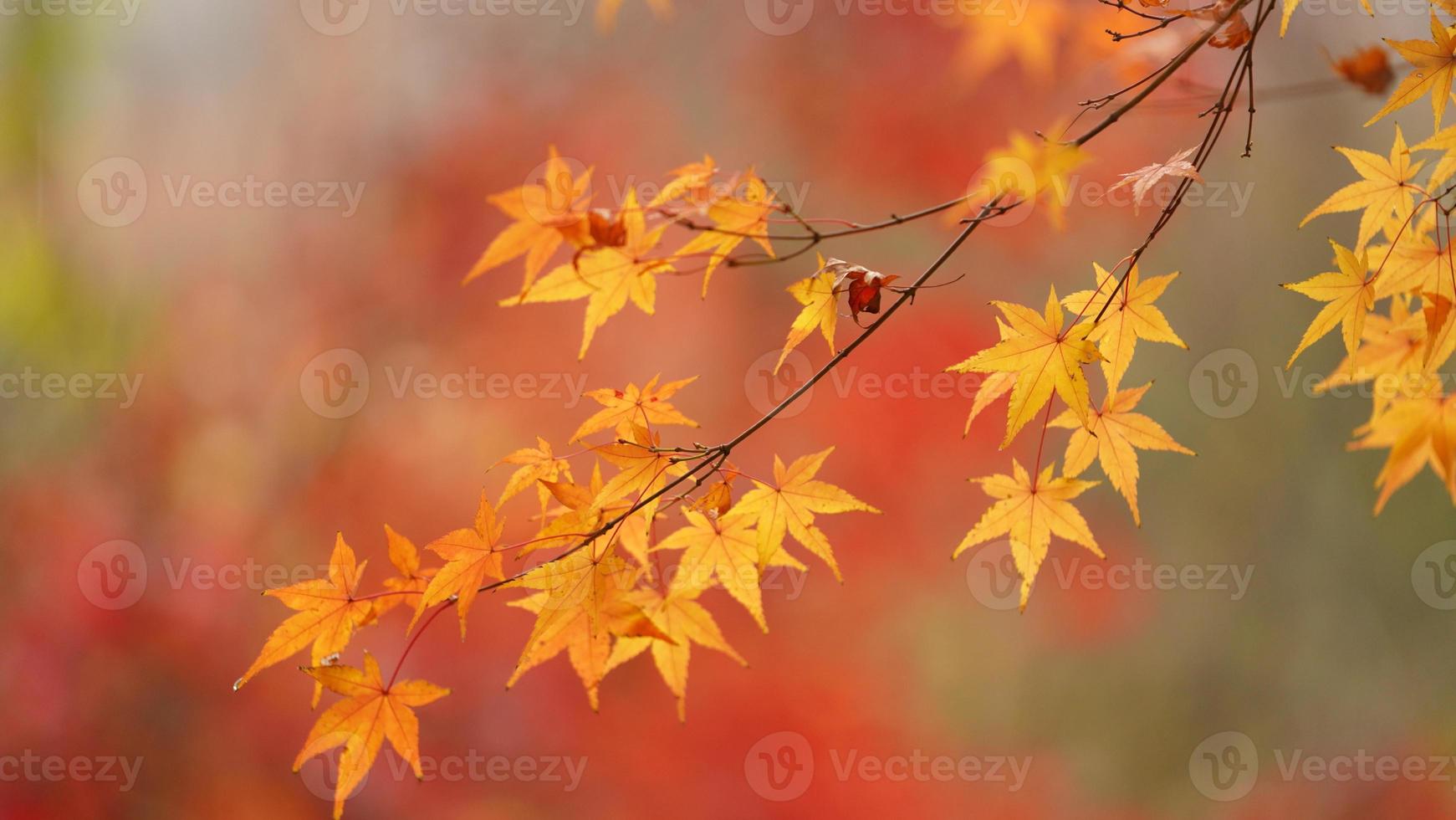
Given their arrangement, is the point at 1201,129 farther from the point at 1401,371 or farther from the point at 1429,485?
the point at 1401,371


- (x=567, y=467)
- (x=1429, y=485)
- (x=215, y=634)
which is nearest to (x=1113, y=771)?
(x=1429, y=485)

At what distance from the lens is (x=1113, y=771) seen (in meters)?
2.01

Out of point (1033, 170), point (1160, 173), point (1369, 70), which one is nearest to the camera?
point (1033, 170)

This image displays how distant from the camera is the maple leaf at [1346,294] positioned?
2.15 feet

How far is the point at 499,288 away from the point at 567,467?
1.34m

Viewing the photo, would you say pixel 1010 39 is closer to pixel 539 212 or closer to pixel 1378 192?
pixel 1378 192

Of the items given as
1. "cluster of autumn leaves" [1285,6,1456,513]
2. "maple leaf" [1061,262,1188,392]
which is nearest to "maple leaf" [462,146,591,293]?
"maple leaf" [1061,262,1188,392]

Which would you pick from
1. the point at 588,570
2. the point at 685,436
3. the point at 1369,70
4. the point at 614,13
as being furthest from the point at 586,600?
the point at 614,13

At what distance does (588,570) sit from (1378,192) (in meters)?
0.70

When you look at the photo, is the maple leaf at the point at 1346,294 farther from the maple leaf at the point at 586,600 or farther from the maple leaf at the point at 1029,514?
the maple leaf at the point at 586,600

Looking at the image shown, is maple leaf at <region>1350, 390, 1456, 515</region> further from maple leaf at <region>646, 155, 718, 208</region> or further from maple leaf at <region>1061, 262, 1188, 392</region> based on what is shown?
maple leaf at <region>646, 155, 718, 208</region>

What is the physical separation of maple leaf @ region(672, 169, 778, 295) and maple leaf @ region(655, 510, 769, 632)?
0.72 ft

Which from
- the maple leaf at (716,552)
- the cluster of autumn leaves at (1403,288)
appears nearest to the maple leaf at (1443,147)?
the cluster of autumn leaves at (1403,288)

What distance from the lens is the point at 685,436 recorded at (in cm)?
208
